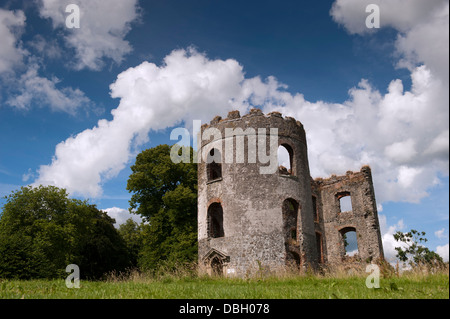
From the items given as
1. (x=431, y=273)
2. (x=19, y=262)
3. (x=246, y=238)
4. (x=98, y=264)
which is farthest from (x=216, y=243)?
(x=98, y=264)

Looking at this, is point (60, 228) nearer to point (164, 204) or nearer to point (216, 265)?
point (164, 204)

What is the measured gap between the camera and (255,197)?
16391mm

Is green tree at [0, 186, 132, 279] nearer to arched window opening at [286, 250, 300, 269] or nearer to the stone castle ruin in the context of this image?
the stone castle ruin

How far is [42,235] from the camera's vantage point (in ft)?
85.8

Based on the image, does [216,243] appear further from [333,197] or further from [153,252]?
[333,197]

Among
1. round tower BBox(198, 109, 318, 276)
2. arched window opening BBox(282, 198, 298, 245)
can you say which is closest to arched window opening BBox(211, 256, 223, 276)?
round tower BBox(198, 109, 318, 276)

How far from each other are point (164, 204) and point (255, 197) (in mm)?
11661

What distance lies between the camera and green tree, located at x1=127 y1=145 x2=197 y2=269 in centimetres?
2395

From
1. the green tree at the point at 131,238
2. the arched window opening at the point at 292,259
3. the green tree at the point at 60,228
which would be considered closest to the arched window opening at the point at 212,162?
the arched window opening at the point at 292,259

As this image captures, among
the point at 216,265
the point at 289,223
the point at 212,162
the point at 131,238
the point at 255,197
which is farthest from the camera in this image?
the point at 131,238

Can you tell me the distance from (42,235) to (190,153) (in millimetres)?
12585

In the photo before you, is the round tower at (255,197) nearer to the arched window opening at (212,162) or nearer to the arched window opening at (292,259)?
the arched window opening at (292,259)

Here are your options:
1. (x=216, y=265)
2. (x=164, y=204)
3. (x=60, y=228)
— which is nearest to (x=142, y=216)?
(x=164, y=204)

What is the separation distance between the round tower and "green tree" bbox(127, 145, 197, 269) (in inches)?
235
